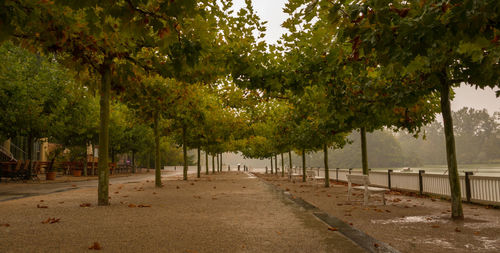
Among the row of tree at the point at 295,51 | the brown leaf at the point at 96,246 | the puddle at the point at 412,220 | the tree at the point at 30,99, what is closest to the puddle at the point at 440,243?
the puddle at the point at 412,220

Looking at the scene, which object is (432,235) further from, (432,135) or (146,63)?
(432,135)

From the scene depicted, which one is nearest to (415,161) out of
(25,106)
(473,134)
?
(473,134)

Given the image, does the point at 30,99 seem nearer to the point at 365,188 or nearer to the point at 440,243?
the point at 365,188

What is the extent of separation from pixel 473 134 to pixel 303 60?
126931 mm

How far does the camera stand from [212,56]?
7.83 metres

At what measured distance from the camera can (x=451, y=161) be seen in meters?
8.41

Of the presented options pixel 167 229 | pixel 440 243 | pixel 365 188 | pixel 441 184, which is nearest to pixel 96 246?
pixel 167 229

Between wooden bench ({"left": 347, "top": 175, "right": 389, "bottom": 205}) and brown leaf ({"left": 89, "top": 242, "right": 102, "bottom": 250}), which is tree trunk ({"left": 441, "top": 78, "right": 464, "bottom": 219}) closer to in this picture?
wooden bench ({"left": 347, "top": 175, "right": 389, "bottom": 205})

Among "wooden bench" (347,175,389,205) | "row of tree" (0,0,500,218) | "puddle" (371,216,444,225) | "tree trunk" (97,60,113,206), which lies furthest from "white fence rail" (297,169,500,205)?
"tree trunk" (97,60,113,206)

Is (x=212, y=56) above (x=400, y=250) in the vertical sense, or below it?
above

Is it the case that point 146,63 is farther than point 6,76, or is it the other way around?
point 6,76

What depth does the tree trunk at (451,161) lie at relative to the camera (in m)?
8.08

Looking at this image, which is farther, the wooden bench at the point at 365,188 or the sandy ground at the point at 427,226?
the wooden bench at the point at 365,188

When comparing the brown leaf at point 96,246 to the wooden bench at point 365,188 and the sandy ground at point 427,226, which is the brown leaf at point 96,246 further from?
the wooden bench at point 365,188
